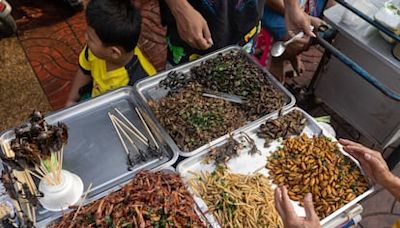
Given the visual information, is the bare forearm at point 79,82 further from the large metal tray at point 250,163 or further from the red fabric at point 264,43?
the red fabric at point 264,43

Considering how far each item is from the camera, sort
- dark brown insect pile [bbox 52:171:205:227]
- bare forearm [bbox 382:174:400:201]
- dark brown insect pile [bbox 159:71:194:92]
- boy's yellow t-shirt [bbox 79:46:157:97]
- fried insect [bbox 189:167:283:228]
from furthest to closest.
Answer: boy's yellow t-shirt [bbox 79:46:157:97] → dark brown insect pile [bbox 159:71:194:92] → bare forearm [bbox 382:174:400:201] → fried insect [bbox 189:167:283:228] → dark brown insect pile [bbox 52:171:205:227]

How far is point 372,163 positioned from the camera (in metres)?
1.79

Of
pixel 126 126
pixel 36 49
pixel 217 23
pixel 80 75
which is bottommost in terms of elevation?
pixel 36 49

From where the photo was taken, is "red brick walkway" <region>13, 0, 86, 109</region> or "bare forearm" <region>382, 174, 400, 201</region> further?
"red brick walkway" <region>13, 0, 86, 109</region>

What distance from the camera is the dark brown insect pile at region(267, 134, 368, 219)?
179 centimetres

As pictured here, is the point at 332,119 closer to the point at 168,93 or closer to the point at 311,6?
the point at 311,6

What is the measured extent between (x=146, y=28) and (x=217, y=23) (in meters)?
2.18

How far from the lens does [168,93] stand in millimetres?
2104

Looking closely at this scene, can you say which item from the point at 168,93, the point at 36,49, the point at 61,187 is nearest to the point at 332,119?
the point at 168,93

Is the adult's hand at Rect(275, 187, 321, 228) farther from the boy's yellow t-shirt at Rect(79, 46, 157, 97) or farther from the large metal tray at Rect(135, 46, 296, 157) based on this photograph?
the boy's yellow t-shirt at Rect(79, 46, 157, 97)

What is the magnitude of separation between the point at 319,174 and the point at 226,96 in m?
0.64

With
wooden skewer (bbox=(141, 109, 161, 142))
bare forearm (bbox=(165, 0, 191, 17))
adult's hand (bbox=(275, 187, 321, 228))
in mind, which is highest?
bare forearm (bbox=(165, 0, 191, 17))

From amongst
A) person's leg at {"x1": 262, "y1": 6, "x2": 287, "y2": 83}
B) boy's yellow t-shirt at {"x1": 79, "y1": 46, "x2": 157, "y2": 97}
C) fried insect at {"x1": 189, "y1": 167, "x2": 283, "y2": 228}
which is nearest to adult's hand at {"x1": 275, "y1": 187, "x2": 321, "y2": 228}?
fried insect at {"x1": 189, "y1": 167, "x2": 283, "y2": 228}

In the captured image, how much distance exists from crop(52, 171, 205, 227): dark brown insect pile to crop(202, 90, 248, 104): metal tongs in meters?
0.60
